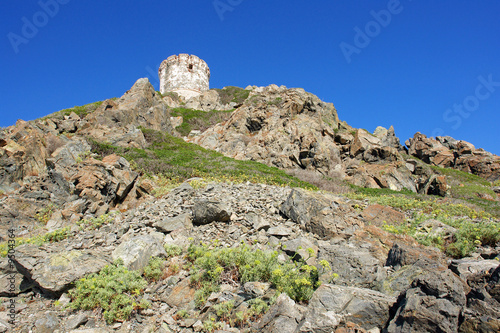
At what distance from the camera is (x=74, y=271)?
5266mm

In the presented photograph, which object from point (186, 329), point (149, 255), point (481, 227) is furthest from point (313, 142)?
point (186, 329)

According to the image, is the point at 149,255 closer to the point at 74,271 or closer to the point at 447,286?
the point at 74,271

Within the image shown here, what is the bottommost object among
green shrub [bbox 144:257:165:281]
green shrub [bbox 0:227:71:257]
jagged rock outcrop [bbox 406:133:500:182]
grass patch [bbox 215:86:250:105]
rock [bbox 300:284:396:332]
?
green shrub [bbox 0:227:71:257]

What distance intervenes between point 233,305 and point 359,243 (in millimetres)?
3652

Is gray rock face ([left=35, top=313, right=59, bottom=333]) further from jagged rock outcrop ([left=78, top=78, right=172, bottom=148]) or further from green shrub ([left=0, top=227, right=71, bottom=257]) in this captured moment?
jagged rock outcrop ([left=78, top=78, right=172, bottom=148])

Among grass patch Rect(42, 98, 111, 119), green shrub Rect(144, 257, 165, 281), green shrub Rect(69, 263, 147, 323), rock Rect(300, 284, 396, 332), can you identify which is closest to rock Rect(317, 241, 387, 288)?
rock Rect(300, 284, 396, 332)

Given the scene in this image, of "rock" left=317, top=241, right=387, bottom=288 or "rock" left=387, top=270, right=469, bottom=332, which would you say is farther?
"rock" left=317, top=241, right=387, bottom=288

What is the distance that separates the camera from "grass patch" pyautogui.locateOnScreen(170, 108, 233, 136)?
30266 millimetres

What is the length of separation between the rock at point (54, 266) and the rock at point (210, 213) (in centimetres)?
250

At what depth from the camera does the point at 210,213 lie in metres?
7.57

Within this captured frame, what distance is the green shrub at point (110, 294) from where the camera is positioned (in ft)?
14.6

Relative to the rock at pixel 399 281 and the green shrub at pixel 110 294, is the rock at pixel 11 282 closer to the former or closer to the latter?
the green shrub at pixel 110 294

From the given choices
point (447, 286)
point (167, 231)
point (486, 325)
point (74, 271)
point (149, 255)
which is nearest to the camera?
point (486, 325)

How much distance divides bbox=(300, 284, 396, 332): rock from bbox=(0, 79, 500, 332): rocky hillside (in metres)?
0.01
